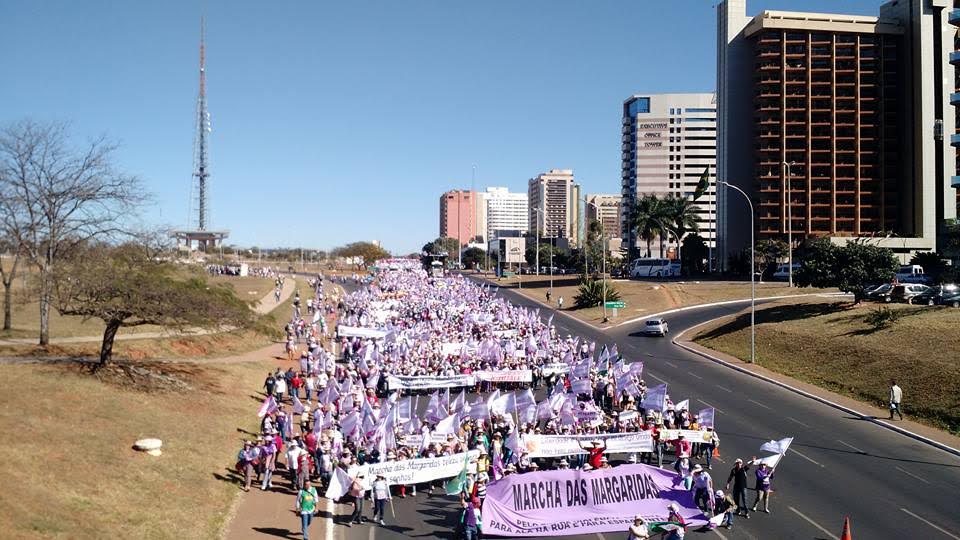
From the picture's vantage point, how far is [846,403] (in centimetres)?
2958

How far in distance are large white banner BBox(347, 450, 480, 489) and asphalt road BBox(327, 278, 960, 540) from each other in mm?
570

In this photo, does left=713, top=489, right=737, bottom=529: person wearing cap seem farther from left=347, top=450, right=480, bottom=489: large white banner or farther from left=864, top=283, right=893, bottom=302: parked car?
left=864, top=283, right=893, bottom=302: parked car

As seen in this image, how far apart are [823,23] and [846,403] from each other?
80.3 metres

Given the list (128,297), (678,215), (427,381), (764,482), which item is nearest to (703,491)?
(764,482)

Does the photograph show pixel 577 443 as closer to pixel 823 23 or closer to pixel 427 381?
pixel 427 381

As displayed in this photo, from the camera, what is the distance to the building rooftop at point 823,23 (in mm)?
93812

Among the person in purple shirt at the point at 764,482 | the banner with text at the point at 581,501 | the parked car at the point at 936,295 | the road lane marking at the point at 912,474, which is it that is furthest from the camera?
the parked car at the point at 936,295

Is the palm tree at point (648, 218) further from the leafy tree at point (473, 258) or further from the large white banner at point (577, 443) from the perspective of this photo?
the large white banner at point (577, 443)

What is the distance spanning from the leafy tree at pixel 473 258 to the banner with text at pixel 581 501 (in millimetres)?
154255

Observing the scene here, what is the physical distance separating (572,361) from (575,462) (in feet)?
42.2

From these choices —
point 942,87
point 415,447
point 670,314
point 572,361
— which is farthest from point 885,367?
point 942,87

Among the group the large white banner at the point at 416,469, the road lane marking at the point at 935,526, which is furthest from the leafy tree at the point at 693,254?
the large white banner at the point at 416,469

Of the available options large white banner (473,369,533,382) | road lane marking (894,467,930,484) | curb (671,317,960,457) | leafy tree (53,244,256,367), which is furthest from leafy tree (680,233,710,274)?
road lane marking (894,467,930,484)

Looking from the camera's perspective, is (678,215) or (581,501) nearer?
(581,501)
